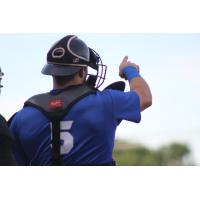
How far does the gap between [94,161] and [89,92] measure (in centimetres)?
64

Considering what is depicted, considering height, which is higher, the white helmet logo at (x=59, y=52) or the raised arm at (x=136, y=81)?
the white helmet logo at (x=59, y=52)

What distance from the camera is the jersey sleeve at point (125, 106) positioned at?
607 cm

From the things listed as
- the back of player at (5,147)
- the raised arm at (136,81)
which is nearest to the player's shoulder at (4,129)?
the back of player at (5,147)

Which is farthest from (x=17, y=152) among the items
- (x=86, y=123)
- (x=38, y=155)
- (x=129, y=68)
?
(x=129, y=68)

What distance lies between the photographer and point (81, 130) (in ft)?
19.6

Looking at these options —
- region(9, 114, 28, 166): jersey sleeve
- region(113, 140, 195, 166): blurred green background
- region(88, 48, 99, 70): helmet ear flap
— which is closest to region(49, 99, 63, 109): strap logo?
region(9, 114, 28, 166): jersey sleeve

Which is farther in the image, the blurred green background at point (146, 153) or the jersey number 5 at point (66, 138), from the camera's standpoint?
the blurred green background at point (146, 153)

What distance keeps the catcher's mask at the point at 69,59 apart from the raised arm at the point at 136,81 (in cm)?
30

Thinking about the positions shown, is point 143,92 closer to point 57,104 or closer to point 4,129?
point 57,104

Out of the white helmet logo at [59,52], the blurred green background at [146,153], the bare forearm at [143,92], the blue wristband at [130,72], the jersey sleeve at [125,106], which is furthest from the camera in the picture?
the blurred green background at [146,153]

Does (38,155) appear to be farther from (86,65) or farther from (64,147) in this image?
(86,65)

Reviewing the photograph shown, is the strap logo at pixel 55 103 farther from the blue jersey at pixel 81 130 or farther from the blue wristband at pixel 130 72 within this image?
the blue wristband at pixel 130 72

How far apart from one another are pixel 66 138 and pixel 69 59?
823mm
